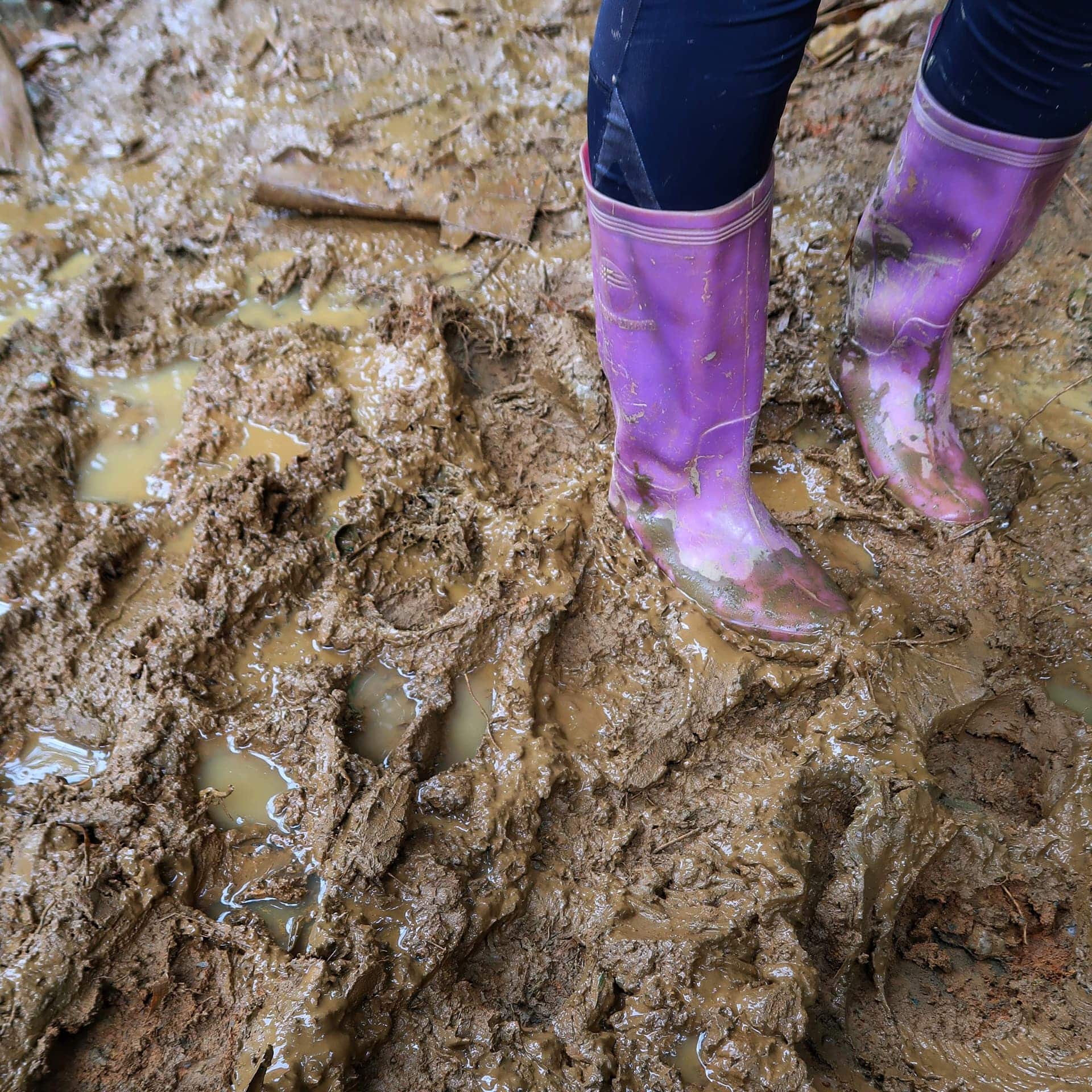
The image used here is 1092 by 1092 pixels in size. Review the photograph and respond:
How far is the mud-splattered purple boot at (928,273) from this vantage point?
137 cm

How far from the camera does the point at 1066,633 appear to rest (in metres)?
1.50

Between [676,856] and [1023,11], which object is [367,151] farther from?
[676,856]

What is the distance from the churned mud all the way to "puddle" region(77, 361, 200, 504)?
11 millimetres

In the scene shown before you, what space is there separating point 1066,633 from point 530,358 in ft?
4.55

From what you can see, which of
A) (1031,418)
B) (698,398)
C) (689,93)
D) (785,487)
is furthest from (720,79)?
(1031,418)

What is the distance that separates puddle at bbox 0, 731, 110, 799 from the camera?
1.38 m

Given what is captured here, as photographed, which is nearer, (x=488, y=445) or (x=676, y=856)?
(x=676, y=856)

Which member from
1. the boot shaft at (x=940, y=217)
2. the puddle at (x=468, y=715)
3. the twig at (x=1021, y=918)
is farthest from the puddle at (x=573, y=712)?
the boot shaft at (x=940, y=217)

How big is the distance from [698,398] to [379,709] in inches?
33.2

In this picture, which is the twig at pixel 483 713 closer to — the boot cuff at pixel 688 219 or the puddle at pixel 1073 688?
the boot cuff at pixel 688 219

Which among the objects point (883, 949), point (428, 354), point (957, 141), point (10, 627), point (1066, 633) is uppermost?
point (957, 141)

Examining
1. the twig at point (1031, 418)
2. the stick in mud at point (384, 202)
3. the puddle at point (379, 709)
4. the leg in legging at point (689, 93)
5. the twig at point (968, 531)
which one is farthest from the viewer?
the stick in mud at point (384, 202)

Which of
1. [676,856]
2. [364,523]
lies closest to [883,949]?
[676,856]

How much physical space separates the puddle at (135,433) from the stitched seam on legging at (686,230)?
1.26 metres
